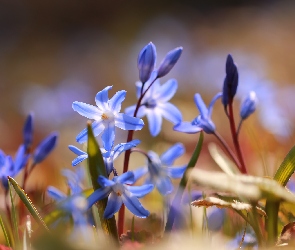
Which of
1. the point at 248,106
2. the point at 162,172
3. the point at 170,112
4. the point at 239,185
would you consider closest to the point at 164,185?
the point at 162,172

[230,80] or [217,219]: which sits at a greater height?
[230,80]

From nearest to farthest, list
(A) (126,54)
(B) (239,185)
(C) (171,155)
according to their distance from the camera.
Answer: (B) (239,185)
(C) (171,155)
(A) (126,54)

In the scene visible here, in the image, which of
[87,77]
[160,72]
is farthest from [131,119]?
[87,77]

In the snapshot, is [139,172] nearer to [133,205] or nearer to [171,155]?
[171,155]

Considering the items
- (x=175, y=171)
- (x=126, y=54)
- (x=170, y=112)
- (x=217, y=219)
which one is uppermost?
(x=126, y=54)

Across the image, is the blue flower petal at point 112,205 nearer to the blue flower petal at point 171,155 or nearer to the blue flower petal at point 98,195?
the blue flower petal at point 98,195

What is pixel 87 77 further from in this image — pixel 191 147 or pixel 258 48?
pixel 191 147
